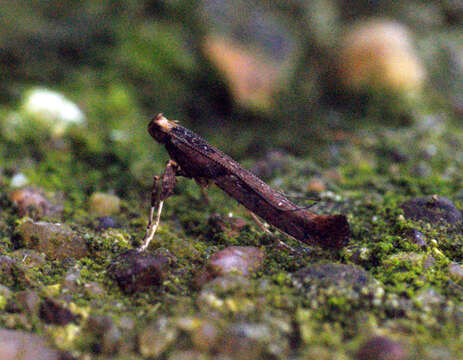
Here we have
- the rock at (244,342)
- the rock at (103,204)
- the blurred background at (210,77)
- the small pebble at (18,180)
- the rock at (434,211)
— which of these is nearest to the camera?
the rock at (244,342)

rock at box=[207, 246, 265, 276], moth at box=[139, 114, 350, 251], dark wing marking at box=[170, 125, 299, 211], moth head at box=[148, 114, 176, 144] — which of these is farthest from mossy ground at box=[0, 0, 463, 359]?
moth head at box=[148, 114, 176, 144]

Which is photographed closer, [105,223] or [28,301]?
[28,301]

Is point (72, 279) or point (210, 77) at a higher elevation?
point (210, 77)

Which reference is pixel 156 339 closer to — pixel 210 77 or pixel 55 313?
pixel 55 313

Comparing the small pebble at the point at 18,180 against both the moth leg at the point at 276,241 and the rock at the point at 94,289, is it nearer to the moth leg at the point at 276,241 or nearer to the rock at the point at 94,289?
the rock at the point at 94,289

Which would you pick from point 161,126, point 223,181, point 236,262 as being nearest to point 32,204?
point 161,126

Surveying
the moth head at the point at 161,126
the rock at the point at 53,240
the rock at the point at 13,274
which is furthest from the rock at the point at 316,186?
the rock at the point at 13,274
